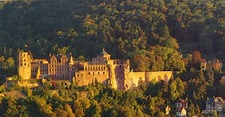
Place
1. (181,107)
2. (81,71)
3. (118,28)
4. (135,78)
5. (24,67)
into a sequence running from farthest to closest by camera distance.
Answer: (118,28)
(135,78)
(181,107)
(81,71)
(24,67)

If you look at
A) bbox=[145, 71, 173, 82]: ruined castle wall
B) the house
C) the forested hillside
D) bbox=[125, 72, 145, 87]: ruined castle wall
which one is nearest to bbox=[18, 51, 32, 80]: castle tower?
bbox=[125, 72, 145, 87]: ruined castle wall

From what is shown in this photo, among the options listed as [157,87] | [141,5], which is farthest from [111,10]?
[157,87]

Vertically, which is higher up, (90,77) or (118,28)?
(118,28)

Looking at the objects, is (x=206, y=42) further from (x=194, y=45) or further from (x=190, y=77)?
(x=190, y=77)

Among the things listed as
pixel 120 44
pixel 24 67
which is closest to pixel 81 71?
pixel 24 67

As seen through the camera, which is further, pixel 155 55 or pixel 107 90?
pixel 155 55

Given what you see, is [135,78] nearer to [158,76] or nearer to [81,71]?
[158,76]

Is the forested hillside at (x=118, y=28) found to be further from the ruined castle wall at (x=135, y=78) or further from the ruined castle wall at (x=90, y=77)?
the ruined castle wall at (x=90, y=77)
